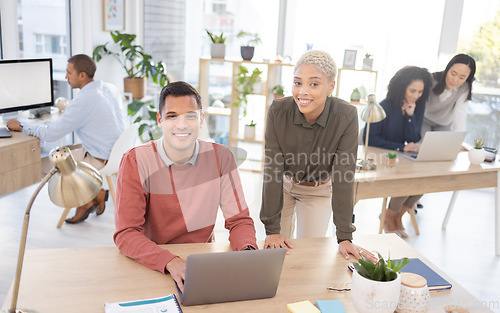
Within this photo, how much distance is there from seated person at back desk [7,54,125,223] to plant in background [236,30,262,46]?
1.96m

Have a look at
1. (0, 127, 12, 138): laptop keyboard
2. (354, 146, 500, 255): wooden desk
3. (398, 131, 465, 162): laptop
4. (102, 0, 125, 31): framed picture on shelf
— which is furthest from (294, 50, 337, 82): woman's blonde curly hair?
(102, 0, 125, 31): framed picture on shelf

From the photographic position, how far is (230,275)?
134 centimetres

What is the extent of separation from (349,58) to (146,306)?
3.94 m

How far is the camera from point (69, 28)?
14.7 ft

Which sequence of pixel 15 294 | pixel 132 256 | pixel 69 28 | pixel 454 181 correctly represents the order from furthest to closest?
pixel 69 28 → pixel 454 181 → pixel 132 256 → pixel 15 294

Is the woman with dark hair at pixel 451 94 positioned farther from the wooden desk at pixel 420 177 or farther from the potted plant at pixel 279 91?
the potted plant at pixel 279 91

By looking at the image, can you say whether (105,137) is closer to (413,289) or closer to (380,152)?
→ (380,152)

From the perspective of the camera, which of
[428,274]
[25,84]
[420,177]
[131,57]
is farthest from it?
[131,57]

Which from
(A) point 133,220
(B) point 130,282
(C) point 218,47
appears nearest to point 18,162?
(A) point 133,220

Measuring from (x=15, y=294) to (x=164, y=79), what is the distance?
3.65 metres

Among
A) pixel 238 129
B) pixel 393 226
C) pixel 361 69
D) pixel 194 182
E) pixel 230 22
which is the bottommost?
pixel 393 226

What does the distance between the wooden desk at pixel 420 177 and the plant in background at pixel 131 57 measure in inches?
89.1

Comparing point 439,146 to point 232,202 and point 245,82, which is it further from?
point 245,82

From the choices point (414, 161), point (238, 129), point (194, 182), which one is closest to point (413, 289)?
point (194, 182)
